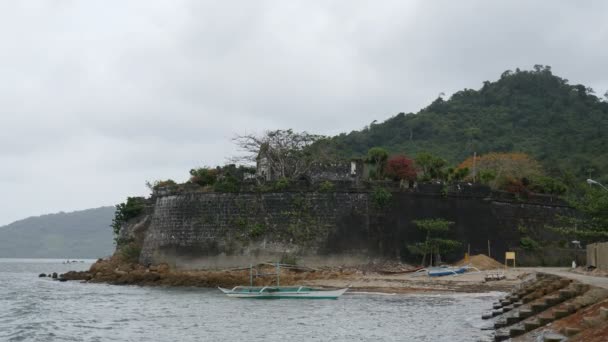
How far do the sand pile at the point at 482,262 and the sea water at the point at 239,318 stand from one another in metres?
7.39

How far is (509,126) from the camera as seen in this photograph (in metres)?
80.1

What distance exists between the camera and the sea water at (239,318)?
69.2 ft

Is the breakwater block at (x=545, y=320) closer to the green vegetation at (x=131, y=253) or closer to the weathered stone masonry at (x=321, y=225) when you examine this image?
the weathered stone masonry at (x=321, y=225)

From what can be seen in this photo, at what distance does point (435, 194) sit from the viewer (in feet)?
129

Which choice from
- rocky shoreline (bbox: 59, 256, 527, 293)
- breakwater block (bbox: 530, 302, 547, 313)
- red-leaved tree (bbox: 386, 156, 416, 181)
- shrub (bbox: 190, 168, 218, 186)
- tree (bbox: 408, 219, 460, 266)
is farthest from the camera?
shrub (bbox: 190, 168, 218, 186)

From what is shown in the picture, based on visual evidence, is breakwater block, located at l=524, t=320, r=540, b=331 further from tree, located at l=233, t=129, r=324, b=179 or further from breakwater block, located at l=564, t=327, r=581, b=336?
tree, located at l=233, t=129, r=324, b=179

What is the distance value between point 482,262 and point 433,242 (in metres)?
2.61

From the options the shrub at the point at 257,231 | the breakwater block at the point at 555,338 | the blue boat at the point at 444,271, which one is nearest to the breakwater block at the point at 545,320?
the breakwater block at the point at 555,338

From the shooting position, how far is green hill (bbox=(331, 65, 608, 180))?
70125 millimetres

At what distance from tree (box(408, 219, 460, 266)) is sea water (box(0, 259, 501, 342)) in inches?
285

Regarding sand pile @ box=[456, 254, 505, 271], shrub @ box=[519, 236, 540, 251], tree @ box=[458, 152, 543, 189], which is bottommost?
sand pile @ box=[456, 254, 505, 271]

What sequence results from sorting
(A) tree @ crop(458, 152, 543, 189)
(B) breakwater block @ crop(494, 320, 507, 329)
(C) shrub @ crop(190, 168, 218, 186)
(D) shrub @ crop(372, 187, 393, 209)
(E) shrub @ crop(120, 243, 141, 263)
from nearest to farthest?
1. (B) breakwater block @ crop(494, 320, 507, 329)
2. (D) shrub @ crop(372, 187, 393, 209)
3. (C) shrub @ crop(190, 168, 218, 186)
4. (E) shrub @ crop(120, 243, 141, 263)
5. (A) tree @ crop(458, 152, 543, 189)

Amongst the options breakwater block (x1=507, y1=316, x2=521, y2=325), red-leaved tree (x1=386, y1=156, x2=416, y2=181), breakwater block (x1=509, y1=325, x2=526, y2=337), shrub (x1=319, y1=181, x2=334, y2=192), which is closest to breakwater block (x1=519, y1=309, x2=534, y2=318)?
breakwater block (x1=507, y1=316, x2=521, y2=325)

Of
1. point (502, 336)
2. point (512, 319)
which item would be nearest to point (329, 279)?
point (512, 319)
